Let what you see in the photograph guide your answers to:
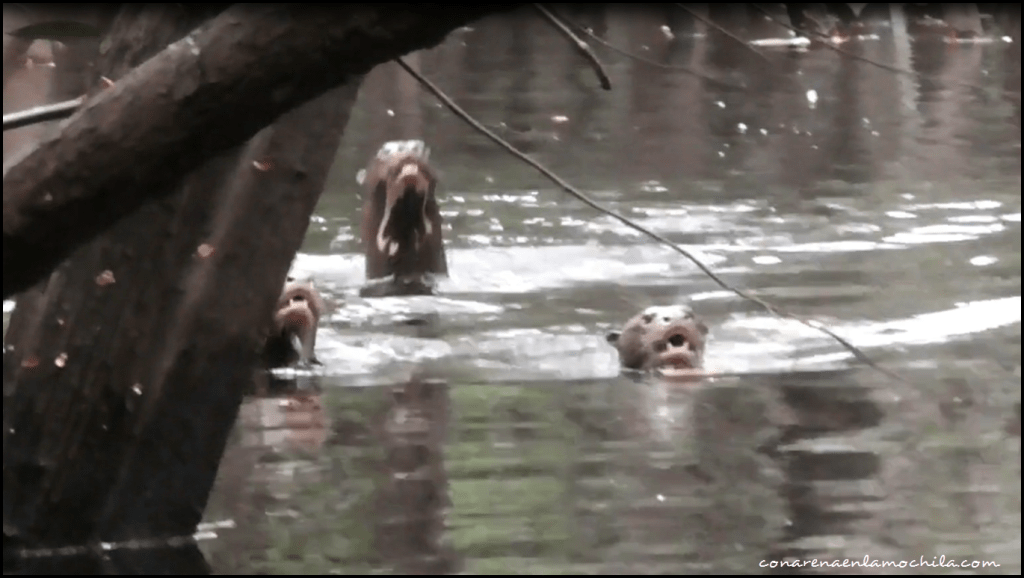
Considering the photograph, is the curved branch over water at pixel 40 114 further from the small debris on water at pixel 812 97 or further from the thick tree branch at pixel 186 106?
the small debris on water at pixel 812 97

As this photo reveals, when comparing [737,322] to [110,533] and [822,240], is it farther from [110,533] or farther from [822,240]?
[110,533]

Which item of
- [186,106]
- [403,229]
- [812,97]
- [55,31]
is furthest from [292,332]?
[812,97]

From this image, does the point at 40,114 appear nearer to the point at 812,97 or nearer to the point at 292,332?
the point at 292,332

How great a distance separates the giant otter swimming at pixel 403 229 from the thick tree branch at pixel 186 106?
24.4 feet

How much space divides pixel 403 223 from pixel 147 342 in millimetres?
6623

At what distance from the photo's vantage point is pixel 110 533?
5.73 meters

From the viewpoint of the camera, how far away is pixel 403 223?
12.1 metres

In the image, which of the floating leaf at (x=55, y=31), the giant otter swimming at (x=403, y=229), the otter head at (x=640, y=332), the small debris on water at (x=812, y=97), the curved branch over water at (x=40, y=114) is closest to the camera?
the floating leaf at (x=55, y=31)

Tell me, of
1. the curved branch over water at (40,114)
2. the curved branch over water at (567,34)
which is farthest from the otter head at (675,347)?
the curved branch over water at (40,114)

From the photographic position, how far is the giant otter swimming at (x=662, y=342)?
365 inches

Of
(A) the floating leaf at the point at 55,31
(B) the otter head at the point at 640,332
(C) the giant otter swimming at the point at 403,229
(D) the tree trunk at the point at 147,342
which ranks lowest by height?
(C) the giant otter swimming at the point at 403,229

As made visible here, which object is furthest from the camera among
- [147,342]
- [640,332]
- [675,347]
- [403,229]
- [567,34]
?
[403,229]

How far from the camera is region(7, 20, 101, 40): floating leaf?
12.5 feet

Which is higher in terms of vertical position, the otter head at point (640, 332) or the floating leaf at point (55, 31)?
the floating leaf at point (55, 31)
